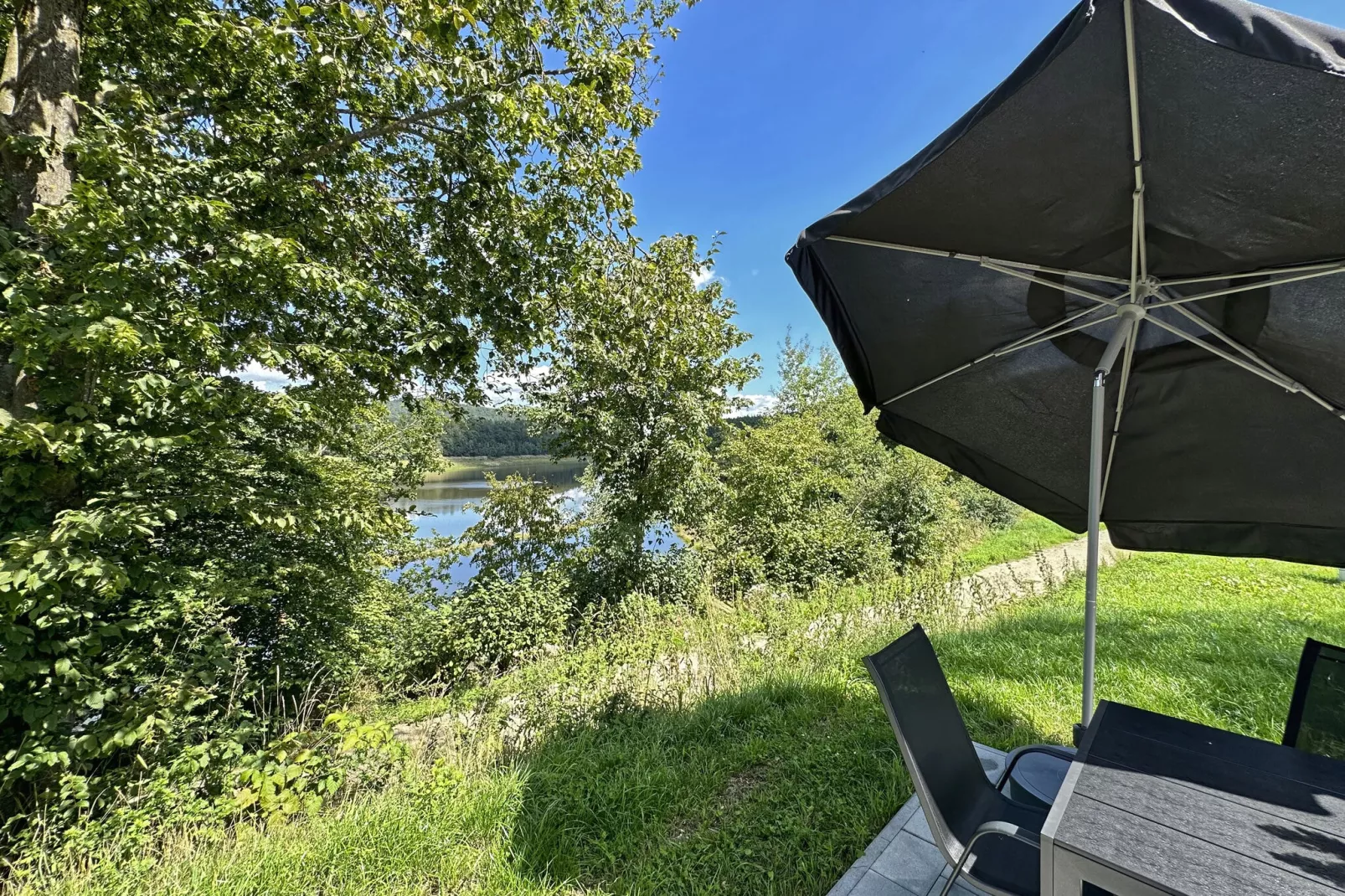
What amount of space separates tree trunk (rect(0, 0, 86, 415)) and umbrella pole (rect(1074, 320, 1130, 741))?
17.4 feet

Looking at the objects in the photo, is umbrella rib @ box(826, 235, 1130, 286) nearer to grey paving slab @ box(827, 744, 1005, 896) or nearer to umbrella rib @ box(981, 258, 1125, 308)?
umbrella rib @ box(981, 258, 1125, 308)

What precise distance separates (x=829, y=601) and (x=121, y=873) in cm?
618

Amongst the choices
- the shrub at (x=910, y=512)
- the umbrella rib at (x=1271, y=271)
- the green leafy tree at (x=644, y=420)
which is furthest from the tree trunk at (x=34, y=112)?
the shrub at (x=910, y=512)

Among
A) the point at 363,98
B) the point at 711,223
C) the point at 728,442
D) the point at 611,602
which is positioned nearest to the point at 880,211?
the point at 363,98

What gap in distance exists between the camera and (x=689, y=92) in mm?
6164

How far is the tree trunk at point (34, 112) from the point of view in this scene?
8.97 feet

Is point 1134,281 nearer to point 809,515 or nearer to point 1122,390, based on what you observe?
point 1122,390

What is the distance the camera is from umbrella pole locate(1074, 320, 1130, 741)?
1.86 metres

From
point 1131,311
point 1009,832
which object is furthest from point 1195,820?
point 1131,311

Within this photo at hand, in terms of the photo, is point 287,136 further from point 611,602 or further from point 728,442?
point 728,442

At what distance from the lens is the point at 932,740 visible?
173 centimetres

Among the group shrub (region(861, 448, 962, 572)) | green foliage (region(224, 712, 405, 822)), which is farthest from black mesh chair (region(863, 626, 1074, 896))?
shrub (region(861, 448, 962, 572))

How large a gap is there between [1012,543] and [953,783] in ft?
38.3

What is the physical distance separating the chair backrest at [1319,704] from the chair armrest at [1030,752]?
796 mm
